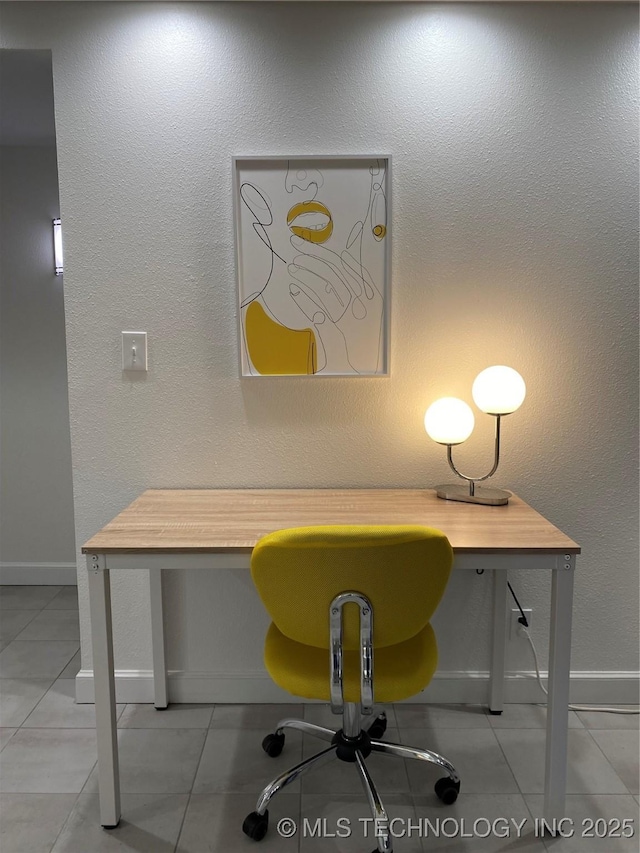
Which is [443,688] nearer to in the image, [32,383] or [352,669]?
[352,669]

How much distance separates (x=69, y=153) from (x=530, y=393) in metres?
1.69

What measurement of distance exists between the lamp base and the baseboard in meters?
0.69

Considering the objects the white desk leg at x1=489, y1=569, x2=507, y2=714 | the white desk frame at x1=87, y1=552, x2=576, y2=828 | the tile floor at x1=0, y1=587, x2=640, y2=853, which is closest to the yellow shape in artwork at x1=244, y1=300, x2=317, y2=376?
the white desk frame at x1=87, y1=552, x2=576, y2=828

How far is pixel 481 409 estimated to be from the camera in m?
1.92

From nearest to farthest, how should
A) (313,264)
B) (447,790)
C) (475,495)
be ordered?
1. (447,790)
2. (475,495)
3. (313,264)

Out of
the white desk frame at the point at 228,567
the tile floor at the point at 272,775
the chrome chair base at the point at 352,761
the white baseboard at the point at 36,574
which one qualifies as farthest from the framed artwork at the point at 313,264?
the white baseboard at the point at 36,574

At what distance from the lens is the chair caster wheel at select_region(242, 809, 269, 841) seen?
5.15 ft

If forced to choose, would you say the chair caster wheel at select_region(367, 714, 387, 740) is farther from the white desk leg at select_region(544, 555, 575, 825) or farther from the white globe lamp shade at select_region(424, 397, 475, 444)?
the white globe lamp shade at select_region(424, 397, 475, 444)

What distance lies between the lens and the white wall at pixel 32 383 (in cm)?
305

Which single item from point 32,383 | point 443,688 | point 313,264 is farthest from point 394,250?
point 32,383

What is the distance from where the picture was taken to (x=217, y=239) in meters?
2.04

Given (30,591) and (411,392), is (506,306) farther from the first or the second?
(30,591)

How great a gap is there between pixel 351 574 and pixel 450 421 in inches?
29.8

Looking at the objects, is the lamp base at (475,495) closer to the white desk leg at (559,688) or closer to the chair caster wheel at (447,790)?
the white desk leg at (559,688)
